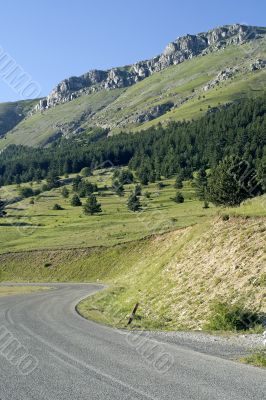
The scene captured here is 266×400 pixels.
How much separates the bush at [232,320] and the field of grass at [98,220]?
107 ft

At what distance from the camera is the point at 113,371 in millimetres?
13031

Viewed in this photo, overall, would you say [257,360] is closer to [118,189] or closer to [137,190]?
[137,190]

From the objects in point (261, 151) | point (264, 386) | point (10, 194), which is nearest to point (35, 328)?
point (264, 386)

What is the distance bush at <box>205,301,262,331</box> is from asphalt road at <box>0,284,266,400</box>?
4.22 metres

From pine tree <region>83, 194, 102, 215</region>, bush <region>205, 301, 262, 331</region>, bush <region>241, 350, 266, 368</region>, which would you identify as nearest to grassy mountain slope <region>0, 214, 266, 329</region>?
bush <region>205, 301, 262, 331</region>

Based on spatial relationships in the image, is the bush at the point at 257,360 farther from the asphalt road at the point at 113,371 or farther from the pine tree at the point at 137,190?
the pine tree at the point at 137,190

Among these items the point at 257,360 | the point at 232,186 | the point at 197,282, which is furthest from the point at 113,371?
the point at 232,186

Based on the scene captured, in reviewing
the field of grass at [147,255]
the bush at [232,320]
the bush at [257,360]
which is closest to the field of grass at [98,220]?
the field of grass at [147,255]

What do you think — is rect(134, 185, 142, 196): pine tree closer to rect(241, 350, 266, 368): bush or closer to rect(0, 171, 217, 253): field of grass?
rect(0, 171, 217, 253): field of grass

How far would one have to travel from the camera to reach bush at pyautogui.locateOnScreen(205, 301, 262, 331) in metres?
20.9

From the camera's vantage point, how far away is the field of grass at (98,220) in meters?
80.1

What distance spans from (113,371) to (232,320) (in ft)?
32.1

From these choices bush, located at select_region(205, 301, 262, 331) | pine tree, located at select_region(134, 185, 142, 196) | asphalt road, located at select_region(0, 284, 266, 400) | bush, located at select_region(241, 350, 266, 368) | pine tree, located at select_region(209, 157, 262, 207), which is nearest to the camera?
asphalt road, located at select_region(0, 284, 266, 400)

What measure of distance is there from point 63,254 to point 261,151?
375 feet
